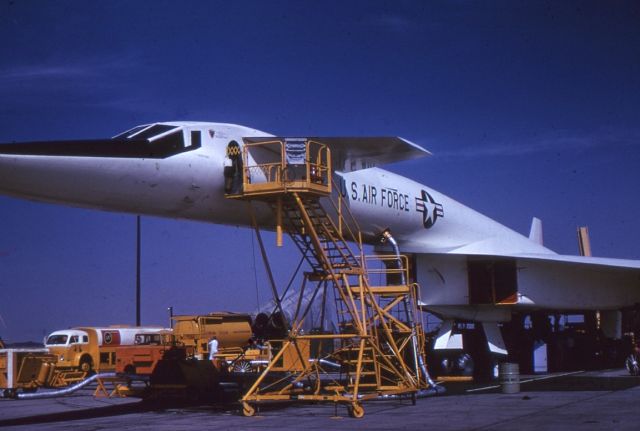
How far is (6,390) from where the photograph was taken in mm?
18156

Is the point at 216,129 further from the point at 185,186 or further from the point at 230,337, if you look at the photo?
the point at 230,337

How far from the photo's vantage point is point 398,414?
1141 centimetres

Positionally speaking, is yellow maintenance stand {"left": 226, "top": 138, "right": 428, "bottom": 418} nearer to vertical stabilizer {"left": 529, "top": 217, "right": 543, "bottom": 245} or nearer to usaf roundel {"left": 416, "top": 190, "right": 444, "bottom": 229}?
usaf roundel {"left": 416, "top": 190, "right": 444, "bottom": 229}

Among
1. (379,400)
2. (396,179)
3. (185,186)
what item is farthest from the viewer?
(396,179)

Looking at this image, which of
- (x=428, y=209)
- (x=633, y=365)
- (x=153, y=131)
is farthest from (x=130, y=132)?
(x=633, y=365)

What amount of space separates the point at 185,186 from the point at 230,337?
45.7 ft

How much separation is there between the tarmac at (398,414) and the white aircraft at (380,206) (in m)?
3.11

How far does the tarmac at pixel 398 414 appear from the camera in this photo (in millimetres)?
9961

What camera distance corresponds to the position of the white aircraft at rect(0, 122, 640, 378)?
33.2ft

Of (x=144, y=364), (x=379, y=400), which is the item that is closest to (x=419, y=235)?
(x=379, y=400)

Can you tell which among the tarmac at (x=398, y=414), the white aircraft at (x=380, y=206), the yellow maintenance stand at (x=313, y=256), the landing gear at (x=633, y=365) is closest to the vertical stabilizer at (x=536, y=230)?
the white aircraft at (x=380, y=206)

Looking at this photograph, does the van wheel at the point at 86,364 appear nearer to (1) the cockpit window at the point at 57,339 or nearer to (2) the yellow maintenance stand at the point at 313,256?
(1) the cockpit window at the point at 57,339

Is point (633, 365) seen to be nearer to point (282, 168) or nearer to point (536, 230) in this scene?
point (536, 230)

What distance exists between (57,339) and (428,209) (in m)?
16.6
